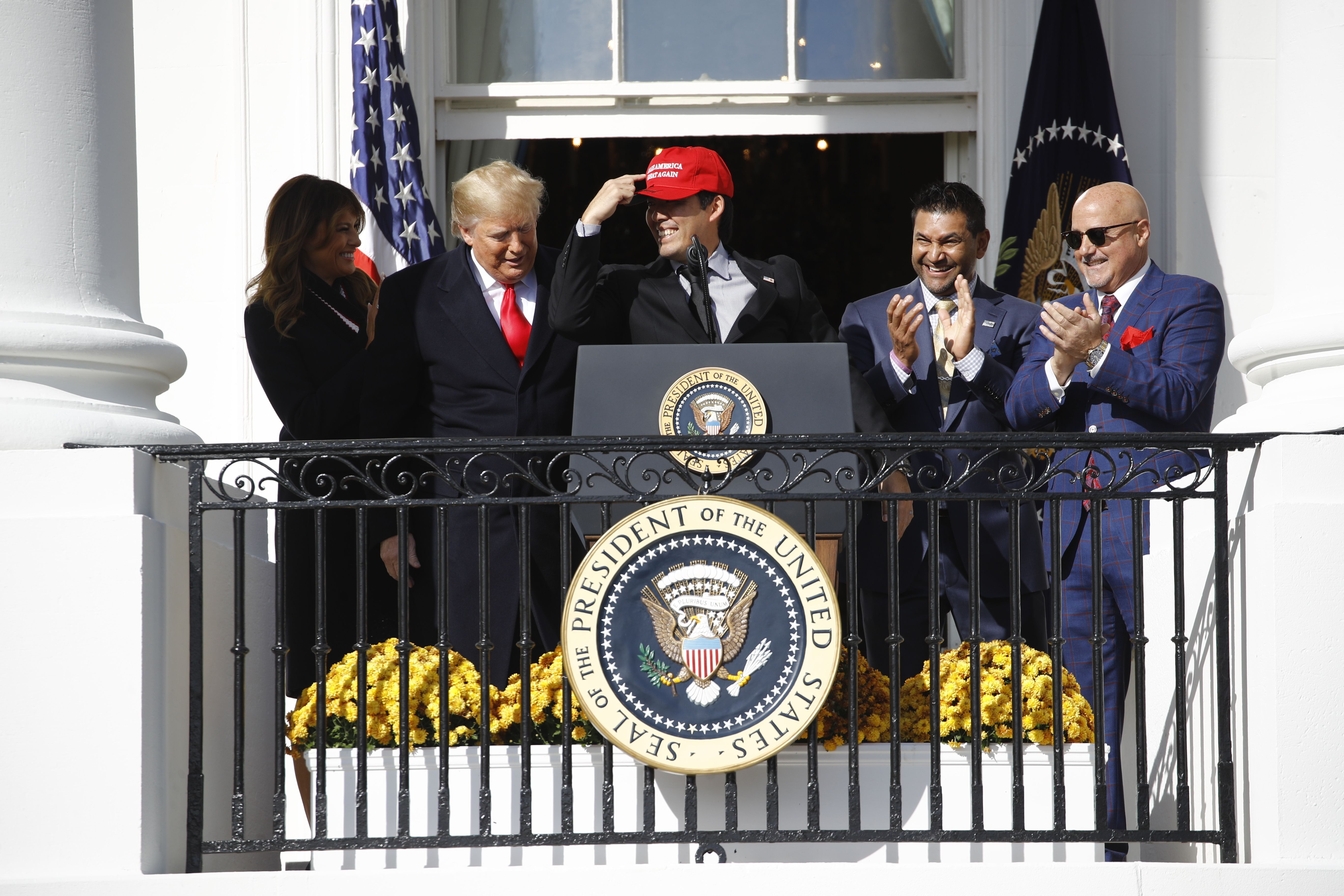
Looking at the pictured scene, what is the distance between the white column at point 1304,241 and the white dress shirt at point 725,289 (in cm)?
150

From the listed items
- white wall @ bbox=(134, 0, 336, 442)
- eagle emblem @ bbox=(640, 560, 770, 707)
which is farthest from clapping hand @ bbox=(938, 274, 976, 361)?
white wall @ bbox=(134, 0, 336, 442)

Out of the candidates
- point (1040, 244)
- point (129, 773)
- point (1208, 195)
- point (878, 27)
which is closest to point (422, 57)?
point (878, 27)

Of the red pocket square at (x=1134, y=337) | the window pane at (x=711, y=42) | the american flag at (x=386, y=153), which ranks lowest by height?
the red pocket square at (x=1134, y=337)

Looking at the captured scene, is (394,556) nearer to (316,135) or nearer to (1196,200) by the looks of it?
(316,135)

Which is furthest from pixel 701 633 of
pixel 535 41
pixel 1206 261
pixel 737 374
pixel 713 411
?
pixel 535 41

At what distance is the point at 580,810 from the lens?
4109mm

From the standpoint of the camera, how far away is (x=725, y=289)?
16.5 feet

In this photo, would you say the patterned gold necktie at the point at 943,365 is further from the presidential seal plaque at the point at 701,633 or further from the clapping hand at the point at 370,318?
the clapping hand at the point at 370,318

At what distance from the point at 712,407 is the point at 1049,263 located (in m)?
2.76

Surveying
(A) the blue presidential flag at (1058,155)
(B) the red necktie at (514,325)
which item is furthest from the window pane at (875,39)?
(B) the red necktie at (514,325)

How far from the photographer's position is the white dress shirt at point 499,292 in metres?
5.10

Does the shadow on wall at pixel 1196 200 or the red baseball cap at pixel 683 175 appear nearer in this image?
the red baseball cap at pixel 683 175

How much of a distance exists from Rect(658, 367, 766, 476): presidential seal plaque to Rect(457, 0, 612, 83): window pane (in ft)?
10.9

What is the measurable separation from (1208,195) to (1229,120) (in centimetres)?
35
